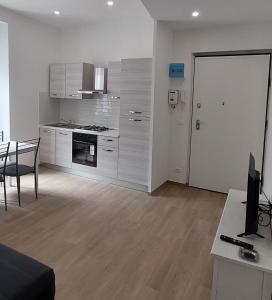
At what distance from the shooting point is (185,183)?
4.76 m

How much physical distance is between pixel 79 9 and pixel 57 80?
4.78 ft

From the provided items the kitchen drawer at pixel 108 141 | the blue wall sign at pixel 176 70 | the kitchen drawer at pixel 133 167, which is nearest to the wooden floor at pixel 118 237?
the kitchen drawer at pixel 133 167

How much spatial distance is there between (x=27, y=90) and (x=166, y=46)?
2.62 meters

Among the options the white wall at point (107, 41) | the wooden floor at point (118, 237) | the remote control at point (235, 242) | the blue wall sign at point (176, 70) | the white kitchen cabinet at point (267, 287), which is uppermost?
the white wall at point (107, 41)

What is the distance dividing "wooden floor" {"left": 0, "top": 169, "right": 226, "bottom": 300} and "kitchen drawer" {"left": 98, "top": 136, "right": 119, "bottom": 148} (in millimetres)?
701

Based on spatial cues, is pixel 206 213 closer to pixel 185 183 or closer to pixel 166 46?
pixel 185 183

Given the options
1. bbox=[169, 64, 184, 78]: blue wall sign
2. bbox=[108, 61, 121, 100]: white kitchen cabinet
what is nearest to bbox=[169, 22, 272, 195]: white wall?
bbox=[169, 64, 184, 78]: blue wall sign

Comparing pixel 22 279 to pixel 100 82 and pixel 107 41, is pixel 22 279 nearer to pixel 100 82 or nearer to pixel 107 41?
pixel 100 82

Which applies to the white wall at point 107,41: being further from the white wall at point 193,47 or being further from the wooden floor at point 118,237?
the wooden floor at point 118,237

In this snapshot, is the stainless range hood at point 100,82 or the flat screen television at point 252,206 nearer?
the flat screen television at point 252,206

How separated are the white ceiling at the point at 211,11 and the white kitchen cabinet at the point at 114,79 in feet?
3.68

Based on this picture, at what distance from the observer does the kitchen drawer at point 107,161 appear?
4.59 meters

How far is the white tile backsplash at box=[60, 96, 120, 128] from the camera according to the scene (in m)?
5.14

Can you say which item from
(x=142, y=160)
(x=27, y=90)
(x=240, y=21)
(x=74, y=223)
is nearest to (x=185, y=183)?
(x=142, y=160)
